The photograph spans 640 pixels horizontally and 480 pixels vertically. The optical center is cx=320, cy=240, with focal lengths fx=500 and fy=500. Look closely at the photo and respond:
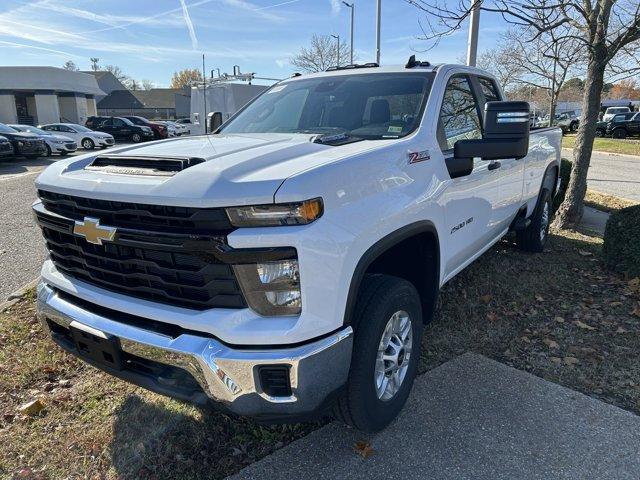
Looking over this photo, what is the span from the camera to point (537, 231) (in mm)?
5797

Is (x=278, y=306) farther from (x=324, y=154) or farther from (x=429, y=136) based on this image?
(x=429, y=136)

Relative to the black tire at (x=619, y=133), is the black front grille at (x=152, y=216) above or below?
above

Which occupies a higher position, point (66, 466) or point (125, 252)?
point (125, 252)

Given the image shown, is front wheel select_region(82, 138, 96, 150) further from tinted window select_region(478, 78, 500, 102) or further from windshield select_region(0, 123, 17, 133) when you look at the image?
tinted window select_region(478, 78, 500, 102)

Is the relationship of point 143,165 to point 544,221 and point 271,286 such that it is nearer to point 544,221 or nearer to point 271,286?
point 271,286

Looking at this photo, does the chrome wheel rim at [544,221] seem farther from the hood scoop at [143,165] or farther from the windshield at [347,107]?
the hood scoop at [143,165]

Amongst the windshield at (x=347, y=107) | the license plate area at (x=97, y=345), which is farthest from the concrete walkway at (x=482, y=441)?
the windshield at (x=347, y=107)

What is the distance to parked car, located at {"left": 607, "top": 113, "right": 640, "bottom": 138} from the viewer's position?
32594mm

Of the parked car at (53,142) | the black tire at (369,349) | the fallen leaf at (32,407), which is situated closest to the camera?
the black tire at (369,349)

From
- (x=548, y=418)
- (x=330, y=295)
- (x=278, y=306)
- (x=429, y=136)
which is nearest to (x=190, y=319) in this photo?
(x=278, y=306)

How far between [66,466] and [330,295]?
1.73m

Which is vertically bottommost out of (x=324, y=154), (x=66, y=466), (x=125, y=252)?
(x=66, y=466)

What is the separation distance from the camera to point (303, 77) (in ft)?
14.0

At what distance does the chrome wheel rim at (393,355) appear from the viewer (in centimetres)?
261
